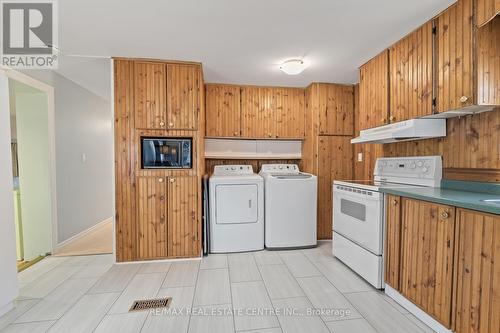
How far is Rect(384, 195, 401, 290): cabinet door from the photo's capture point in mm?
1886

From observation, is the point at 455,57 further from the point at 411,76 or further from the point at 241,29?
the point at 241,29

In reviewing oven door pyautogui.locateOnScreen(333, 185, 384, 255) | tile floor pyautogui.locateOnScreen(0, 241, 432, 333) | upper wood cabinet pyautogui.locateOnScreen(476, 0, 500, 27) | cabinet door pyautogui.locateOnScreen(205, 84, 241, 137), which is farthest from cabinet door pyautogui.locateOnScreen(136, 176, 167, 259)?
upper wood cabinet pyautogui.locateOnScreen(476, 0, 500, 27)

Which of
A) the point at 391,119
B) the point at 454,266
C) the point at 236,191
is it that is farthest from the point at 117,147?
the point at 454,266

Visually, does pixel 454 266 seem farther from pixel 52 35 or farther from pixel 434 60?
pixel 52 35

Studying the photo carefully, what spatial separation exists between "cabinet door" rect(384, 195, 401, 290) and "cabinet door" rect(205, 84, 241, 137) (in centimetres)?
229

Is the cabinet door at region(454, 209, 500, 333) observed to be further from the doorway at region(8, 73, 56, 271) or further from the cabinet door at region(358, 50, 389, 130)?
the doorway at region(8, 73, 56, 271)

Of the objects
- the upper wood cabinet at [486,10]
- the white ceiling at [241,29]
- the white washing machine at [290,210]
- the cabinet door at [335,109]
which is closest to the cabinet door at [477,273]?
the upper wood cabinet at [486,10]

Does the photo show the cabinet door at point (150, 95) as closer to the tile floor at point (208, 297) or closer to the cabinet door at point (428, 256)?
the tile floor at point (208, 297)

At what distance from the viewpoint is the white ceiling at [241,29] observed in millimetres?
1739

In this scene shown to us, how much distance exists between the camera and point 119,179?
2.66 m

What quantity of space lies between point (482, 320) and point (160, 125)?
306 cm

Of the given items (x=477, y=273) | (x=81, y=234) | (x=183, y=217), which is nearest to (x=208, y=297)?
(x=183, y=217)

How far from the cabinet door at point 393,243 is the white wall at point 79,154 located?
9.53ft

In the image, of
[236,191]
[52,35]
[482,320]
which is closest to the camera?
[482,320]
